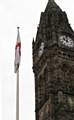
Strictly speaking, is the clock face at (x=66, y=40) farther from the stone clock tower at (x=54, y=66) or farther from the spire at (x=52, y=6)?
the spire at (x=52, y=6)

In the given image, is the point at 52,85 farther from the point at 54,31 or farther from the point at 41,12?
the point at 41,12

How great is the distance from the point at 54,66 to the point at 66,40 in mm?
4662

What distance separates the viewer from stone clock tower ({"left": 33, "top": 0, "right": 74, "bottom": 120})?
4528cm

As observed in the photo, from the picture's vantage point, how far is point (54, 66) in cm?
4809

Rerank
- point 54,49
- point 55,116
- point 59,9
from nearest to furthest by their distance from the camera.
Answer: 1. point 55,116
2. point 54,49
3. point 59,9

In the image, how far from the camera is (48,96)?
153 ft

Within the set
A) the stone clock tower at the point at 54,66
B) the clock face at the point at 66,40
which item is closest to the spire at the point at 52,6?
the stone clock tower at the point at 54,66

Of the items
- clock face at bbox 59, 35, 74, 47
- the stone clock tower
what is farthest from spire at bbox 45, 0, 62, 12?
clock face at bbox 59, 35, 74, 47

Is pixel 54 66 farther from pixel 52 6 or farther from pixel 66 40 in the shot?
pixel 52 6

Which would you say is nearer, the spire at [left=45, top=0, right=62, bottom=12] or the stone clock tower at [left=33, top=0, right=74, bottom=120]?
the stone clock tower at [left=33, top=0, right=74, bottom=120]

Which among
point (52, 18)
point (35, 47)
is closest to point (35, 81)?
point (35, 47)

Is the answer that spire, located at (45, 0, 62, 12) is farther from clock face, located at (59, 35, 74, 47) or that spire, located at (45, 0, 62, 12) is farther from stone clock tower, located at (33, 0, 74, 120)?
clock face, located at (59, 35, 74, 47)

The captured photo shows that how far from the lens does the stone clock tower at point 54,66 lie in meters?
45.3

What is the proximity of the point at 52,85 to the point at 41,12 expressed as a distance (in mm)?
13939
